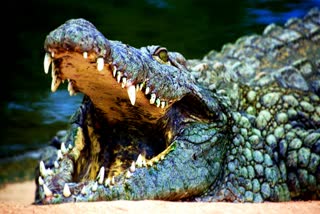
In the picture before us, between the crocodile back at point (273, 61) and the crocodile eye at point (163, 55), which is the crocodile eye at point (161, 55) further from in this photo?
the crocodile back at point (273, 61)

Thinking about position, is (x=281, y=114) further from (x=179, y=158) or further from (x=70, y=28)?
(x=70, y=28)

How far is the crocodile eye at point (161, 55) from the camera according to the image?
303 centimetres

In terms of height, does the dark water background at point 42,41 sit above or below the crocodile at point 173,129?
above

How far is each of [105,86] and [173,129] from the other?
0.58 m

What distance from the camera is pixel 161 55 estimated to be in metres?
3.07

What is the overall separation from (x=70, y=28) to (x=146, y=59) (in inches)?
23.9

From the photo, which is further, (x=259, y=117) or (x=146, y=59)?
(x=259, y=117)

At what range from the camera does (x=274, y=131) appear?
11.7 feet

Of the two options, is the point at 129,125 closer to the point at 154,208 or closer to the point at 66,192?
the point at 66,192

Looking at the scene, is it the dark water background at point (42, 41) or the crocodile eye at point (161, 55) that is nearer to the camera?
the crocodile eye at point (161, 55)

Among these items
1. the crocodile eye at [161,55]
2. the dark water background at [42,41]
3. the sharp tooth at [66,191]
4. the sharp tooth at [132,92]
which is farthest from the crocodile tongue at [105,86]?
the dark water background at [42,41]

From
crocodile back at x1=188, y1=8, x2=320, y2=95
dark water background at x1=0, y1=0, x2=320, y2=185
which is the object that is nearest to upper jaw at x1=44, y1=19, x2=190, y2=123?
crocodile back at x1=188, y1=8, x2=320, y2=95

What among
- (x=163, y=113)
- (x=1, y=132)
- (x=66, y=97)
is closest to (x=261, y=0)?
(x=66, y=97)

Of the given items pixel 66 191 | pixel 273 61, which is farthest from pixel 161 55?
pixel 273 61
